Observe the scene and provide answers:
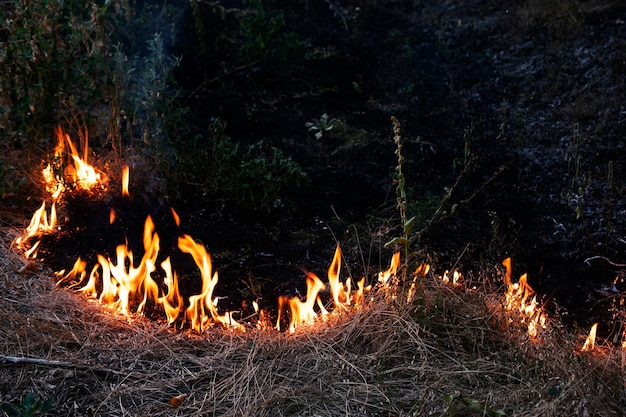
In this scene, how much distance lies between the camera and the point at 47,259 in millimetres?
3660

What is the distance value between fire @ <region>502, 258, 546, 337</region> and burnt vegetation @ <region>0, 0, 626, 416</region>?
0.07 meters

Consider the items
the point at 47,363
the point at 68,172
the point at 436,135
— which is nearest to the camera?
the point at 47,363

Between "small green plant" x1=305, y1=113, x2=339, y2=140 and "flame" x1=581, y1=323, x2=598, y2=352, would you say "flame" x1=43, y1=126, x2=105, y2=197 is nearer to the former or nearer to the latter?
"small green plant" x1=305, y1=113, x2=339, y2=140

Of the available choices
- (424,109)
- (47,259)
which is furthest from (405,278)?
(424,109)

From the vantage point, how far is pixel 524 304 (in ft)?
10.5

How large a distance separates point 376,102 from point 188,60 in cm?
158

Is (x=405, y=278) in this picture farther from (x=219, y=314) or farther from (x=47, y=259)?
(x=47, y=259)

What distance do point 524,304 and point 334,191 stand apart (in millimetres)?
1604

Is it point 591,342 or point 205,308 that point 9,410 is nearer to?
point 205,308

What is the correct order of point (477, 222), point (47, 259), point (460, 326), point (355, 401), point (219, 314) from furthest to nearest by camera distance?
point (477, 222)
point (47, 259)
point (219, 314)
point (460, 326)
point (355, 401)

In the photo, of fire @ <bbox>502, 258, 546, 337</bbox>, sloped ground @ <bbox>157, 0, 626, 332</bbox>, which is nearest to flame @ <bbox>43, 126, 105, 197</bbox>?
sloped ground @ <bbox>157, 0, 626, 332</bbox>

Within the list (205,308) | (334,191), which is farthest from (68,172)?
(334,191)

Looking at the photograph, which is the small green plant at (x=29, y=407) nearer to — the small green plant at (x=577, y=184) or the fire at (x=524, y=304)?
the fire at (x=524, y=304)

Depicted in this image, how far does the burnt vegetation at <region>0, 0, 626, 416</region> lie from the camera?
275 cm
